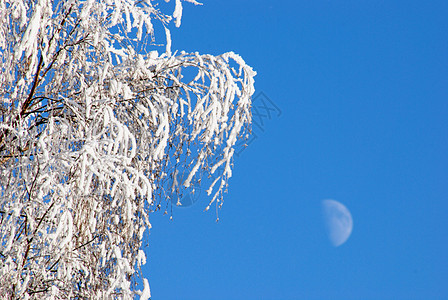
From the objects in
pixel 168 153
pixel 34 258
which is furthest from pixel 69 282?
pixel 168 153

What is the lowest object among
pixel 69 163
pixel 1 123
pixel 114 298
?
pixel 114 298

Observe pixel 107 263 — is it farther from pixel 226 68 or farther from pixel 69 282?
pixel 226 68

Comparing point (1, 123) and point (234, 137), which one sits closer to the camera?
point (1, 123)

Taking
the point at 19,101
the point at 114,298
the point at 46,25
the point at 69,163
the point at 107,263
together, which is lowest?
the point at 114,298

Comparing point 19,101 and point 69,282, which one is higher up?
point 19,101

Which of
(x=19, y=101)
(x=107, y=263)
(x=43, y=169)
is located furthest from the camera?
(x=107, y=263)

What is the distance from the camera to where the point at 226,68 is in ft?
12.9

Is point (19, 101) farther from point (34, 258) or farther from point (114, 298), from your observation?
point (114, 298)

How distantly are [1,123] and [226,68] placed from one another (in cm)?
167

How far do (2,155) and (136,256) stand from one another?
4.18 ft

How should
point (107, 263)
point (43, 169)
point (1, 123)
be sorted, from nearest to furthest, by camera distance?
point (43, 169), point (1, 123), point (107, 263)

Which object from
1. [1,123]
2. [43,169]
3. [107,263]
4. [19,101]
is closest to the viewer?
[43,169]

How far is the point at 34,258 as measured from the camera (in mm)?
3553

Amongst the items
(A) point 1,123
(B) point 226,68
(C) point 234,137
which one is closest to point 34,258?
(A) point 1,123
